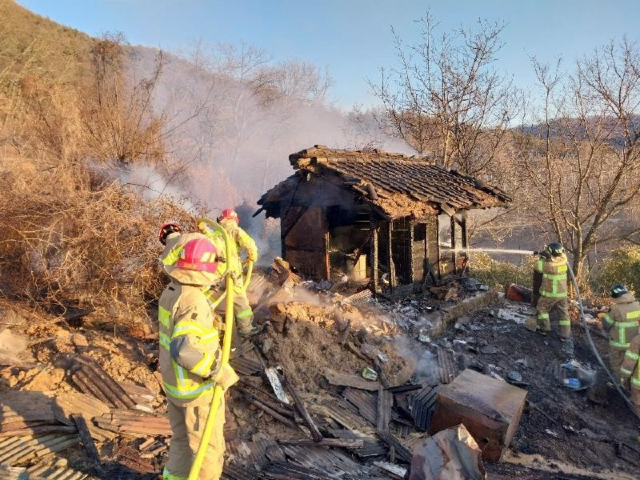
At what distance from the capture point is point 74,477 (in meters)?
3.33

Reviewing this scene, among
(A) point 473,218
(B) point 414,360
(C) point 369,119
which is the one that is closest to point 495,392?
(B) point 414,360

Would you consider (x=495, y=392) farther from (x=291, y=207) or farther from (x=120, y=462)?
(x=291, y=207)

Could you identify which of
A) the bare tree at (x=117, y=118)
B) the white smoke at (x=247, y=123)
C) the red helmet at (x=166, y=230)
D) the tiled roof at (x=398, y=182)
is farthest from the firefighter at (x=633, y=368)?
the white smoke at (x=247, y=123)

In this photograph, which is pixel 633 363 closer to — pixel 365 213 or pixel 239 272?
pixel 365 213

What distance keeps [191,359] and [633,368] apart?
6522 mm

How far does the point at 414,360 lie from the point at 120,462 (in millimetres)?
4611

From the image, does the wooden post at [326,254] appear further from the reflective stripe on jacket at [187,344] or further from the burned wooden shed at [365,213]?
the reflective stripe on jacket at [187,344]

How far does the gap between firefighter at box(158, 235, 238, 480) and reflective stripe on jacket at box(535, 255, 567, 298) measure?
7374 millimetres

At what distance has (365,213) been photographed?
9.77 metres

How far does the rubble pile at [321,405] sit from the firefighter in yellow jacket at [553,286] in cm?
94

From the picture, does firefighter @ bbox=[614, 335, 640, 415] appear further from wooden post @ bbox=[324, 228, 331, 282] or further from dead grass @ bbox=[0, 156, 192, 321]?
dead grass @ bbox=[0, 156, 192, 321]

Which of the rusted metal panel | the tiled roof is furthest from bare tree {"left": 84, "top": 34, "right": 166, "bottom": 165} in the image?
the rusted metal panel

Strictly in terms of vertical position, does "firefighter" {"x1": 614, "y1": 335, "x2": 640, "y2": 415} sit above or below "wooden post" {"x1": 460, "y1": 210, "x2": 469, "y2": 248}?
below

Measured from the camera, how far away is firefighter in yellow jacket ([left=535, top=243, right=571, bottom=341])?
812 cm
